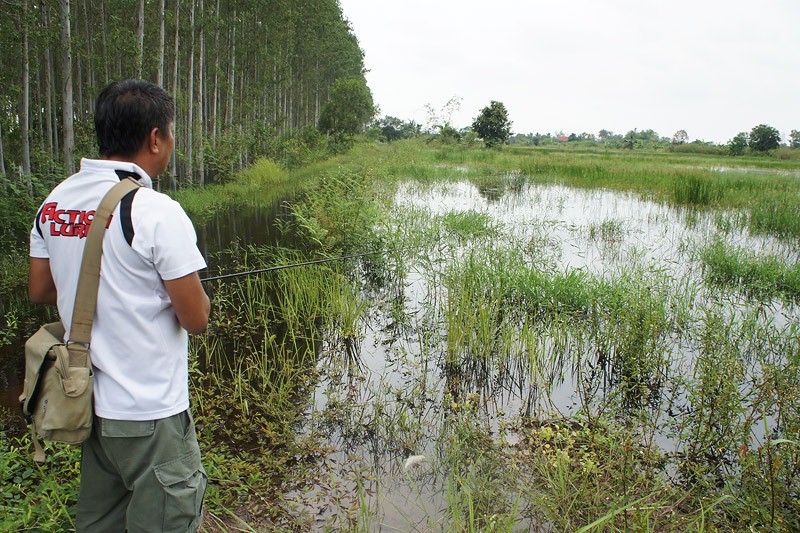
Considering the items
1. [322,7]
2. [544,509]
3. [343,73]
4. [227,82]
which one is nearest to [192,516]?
[544,509]

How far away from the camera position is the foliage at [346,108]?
88.7 feet

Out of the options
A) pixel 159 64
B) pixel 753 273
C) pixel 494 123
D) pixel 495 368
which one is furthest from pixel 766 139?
pixel 495 368

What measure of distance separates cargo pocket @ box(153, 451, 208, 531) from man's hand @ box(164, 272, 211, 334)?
381mm

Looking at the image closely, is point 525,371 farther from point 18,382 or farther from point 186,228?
point 18,382

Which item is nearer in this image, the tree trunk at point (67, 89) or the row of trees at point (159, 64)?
the tree trunk at point (67, 89)

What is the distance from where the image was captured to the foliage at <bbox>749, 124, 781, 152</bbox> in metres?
35.9

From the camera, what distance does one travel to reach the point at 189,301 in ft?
4.67

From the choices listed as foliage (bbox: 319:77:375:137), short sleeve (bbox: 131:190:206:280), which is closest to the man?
short sleeve (bbox: 131:190:206:280)

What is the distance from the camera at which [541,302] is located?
5289 millimetres

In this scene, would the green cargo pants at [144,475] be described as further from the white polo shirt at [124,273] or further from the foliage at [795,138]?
the foliage at [795,138]

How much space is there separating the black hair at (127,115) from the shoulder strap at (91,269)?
0.15 meters

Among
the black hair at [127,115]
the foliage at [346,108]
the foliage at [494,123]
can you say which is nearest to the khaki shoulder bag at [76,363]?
the black hair at [127,115]

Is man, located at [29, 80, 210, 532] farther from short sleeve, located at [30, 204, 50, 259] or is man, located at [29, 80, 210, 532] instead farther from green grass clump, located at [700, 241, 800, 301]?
green grass clump, located at [700, 241, 800, 301]

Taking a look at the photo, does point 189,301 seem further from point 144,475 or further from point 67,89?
point 67,89
